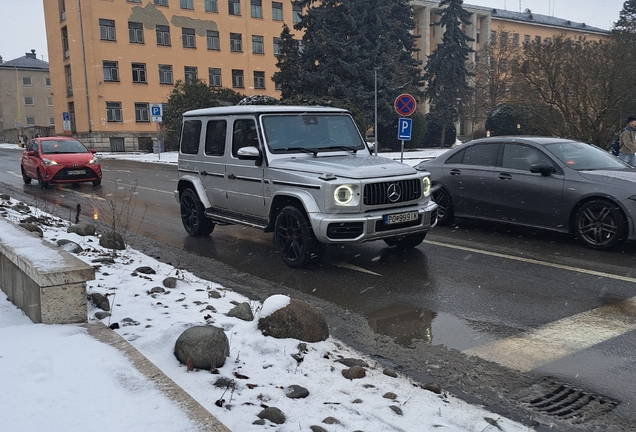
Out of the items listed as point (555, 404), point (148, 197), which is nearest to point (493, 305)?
point (555, 404)

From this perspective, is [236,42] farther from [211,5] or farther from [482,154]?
[482,154]

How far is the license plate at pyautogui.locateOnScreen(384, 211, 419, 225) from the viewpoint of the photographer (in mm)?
7094

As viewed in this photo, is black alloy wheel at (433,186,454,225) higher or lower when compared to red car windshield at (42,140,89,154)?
lower

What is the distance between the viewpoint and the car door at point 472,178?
9531 mm

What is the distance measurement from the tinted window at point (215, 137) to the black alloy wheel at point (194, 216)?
91 centimetres

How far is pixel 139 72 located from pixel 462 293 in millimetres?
50183

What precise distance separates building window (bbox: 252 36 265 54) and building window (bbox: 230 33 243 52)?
139 centimetres

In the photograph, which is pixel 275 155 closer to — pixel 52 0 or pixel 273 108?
pixel 273 108

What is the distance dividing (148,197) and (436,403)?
1312 centimetres

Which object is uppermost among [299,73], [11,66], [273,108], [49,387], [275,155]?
[11,66]

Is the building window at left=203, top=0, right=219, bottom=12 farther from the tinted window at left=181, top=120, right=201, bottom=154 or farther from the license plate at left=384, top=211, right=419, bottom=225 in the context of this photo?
the license plate at left=384, top=211, right=419, bottom=225

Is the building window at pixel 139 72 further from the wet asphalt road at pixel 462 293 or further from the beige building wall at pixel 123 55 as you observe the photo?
the wet asphalt road at pixel 462 293

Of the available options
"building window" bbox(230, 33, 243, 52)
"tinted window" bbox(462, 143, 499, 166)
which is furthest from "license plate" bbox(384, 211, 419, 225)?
"building window" bbox(230, 33, 243, 52)

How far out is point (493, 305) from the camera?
5.82 m
